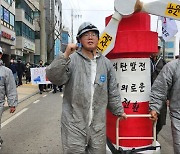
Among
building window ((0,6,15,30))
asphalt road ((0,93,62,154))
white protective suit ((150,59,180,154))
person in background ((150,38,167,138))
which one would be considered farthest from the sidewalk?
building window ((0,6,15,30))

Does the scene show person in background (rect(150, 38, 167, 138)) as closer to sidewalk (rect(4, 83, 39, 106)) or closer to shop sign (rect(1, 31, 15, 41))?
sidewalk (rect(4, 83, 39, 106))

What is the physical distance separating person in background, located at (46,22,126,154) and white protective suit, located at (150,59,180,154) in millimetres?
667

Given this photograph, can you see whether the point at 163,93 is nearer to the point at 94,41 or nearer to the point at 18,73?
the point at 94,41

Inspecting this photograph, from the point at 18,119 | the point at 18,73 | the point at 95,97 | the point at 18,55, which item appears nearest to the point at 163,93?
the point at 95,97

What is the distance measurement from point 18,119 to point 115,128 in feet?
18.6

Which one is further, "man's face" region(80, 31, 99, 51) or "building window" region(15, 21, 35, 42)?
"building window" region(15, 21, 35, 42)

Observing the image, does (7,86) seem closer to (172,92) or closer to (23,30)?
(172,92)

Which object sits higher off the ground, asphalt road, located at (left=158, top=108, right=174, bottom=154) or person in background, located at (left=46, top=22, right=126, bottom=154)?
person in background, located at (left=46, top=22, right=126, bottom=154)

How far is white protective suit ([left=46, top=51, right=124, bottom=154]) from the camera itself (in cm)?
318

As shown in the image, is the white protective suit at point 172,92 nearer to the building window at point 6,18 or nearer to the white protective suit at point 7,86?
the white protective suit at point 7,86

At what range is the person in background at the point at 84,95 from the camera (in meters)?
3.19

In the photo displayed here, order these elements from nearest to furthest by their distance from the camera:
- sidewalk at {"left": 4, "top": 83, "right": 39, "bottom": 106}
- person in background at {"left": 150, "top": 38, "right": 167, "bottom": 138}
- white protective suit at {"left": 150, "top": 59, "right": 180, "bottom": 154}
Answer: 1. white protective suit at {"left": 150, "top": 59, "right": 180, "bottom": 154}
2. person in background at {"left": 150, "top": 38, "right": 167, "bottom": 138}
3. sidewalk at {"left": 4, "top": 83, "right": 39, "bottom": 106}

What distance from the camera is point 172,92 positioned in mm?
3594

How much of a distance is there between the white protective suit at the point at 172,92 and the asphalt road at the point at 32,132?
103 inches
